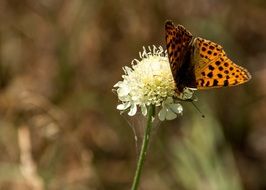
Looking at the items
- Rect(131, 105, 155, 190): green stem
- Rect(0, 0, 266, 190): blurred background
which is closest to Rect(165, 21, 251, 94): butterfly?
Rect(131, 105, 155, 190): green stem

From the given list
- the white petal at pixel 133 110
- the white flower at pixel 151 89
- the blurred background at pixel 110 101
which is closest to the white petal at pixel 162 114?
the white flower at pixel 151 89

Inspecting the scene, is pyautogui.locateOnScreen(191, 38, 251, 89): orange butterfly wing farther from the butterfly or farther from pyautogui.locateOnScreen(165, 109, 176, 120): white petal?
pyautogui.locateOnScreen(165, 109, 176, 120): white petal

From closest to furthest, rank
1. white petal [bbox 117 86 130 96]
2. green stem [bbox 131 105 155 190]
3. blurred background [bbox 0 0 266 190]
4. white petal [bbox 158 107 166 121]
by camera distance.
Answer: green stem [bbox 131 105 155 190]
white petal [bbox 158 107 166 121]
white petal [bbox 117 86 130 96]
blurred background [bbox 0 0 266 190]

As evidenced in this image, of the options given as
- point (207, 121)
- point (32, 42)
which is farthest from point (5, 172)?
point (32, 42)

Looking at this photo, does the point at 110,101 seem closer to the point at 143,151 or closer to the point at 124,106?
the point at 124,106

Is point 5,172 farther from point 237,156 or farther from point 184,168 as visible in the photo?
point 237,156

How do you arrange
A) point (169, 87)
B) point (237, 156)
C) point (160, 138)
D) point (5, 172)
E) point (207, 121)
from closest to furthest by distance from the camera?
point (169, 87) < point (5, 172) < point (207, 121) < point (160, 138) < point (237, 156)

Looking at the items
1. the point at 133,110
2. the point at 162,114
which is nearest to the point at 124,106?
the point at 133,110
